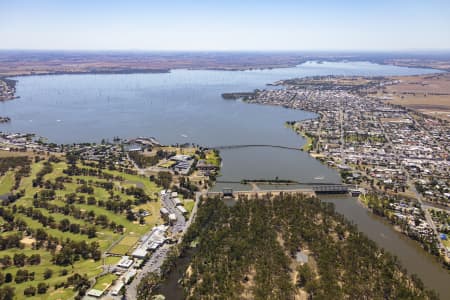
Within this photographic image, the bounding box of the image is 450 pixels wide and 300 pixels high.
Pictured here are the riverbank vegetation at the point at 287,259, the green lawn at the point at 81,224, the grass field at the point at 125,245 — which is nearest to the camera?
the riverbank vegetation at the point at 287,259

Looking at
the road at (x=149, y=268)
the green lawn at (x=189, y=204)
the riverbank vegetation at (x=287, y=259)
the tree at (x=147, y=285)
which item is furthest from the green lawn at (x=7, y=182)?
the tree at (x=147, y=285)

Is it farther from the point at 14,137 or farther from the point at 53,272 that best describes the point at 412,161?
the point at 14,137

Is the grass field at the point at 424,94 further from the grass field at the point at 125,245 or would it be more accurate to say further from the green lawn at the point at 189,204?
the grass field at the point at 125,245

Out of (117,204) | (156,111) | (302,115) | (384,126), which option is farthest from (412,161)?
(156,111)

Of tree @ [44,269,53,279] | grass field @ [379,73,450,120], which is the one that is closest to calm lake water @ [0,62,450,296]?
tree @ [44,269,53,279]

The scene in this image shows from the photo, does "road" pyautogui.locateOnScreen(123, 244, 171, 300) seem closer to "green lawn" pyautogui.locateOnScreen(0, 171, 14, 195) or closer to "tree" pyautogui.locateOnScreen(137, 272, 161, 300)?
"tree" pyautogui.locateOnScreen(137, 272, 161, 300)

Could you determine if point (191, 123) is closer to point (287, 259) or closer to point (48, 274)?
point (287, 259)

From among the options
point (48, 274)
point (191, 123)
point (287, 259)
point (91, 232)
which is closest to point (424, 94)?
point (191, 123)
